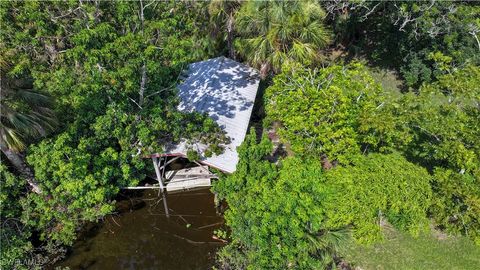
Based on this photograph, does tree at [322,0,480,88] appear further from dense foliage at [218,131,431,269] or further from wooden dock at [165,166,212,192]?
wooden dock at [165,166,212,192]

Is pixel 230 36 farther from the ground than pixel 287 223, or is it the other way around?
pixel 230 36

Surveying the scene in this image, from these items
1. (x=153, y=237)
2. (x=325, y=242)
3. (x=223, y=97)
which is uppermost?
(x=223, y=97)

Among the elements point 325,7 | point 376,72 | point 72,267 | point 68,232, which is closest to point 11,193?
point 68,232

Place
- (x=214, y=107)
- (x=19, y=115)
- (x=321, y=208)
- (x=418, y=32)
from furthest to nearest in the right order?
(x=418, y=32)
(x=214, y=107)
(x=19, y=115)
(x=321, y=208)

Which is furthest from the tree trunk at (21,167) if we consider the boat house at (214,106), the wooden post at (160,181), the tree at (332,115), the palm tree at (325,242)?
the palm tree at (325,242)

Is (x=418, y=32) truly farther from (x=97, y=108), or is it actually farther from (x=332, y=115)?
(x=97, y=108)

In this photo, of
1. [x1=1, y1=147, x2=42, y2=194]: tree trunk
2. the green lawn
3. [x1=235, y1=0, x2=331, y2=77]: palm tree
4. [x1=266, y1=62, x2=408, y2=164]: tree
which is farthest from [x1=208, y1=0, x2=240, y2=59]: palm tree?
the green lawn

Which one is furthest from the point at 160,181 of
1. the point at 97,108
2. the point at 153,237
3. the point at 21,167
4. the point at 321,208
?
the point at 321,208

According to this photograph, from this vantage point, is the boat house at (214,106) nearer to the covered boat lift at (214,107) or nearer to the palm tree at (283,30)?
the covered boat lift at (214,107)
